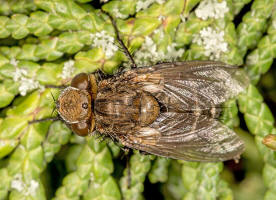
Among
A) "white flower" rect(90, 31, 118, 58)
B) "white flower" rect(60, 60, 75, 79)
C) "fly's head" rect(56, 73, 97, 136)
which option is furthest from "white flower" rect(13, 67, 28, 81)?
"white flower" rect(90, 31, 118, 58)

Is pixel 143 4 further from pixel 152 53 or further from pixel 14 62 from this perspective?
pixel 14 62

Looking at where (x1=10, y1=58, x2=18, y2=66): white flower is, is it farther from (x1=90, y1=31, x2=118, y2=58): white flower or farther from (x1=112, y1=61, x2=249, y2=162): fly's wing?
(x1=112, y1=61, x2=249, y2=162): fly's wing

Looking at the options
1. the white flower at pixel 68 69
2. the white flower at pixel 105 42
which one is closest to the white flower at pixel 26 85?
the white flower at pixel 68 69

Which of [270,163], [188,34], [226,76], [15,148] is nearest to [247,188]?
[270,163]

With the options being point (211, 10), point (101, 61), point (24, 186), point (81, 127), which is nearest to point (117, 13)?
point (101, 61)

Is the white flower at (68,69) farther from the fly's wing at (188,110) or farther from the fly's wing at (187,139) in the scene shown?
the fly's wing at (187,139)
